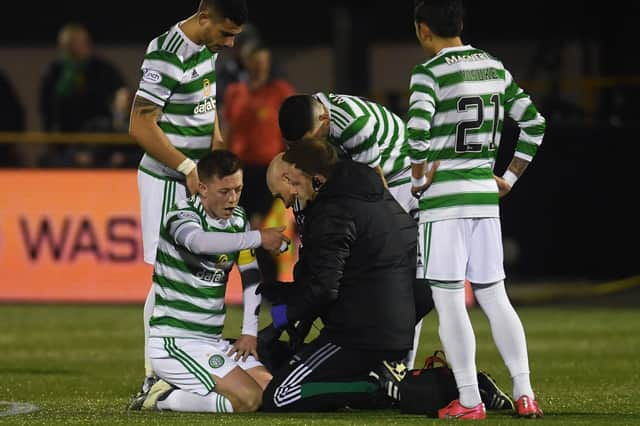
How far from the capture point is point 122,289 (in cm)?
1481

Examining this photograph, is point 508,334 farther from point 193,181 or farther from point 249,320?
point 193,181

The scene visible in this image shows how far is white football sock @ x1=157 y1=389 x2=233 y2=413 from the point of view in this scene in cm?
790

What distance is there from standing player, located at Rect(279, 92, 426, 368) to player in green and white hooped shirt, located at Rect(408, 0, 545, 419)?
0.93 meters

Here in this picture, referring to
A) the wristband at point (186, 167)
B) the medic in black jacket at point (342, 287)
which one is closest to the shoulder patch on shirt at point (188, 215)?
the wristband at point (186, 167)

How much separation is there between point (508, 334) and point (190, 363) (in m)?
1.57

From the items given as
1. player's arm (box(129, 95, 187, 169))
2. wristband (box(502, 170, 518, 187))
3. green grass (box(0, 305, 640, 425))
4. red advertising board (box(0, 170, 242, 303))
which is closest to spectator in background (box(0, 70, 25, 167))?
red advertising board (box(0, 170, 242, 303))

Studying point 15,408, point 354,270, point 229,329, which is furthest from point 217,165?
point 229,329

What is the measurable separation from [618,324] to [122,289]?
14.8 ft

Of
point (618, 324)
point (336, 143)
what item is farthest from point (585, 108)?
point (336, 143)

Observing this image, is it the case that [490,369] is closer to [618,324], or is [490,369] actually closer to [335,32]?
[618,324]

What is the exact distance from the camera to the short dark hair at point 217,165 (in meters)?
7.89

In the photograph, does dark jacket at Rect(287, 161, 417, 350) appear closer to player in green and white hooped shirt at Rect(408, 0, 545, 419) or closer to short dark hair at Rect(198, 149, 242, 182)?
player in green and white hooped shirt at Rect(408, 0, 545, 419)

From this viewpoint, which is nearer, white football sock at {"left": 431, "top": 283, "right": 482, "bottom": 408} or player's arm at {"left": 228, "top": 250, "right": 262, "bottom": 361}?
white football sock at {"left": 431, "top": 283, "right": 482, "bottom": 408}

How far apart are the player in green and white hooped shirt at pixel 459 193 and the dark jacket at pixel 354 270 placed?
332 millimetres
